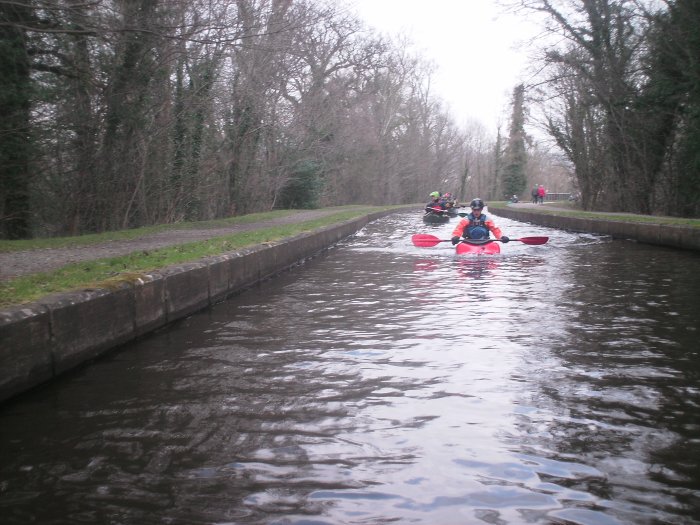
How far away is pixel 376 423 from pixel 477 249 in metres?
11.4

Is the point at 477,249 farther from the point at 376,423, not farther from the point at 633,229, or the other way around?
the point at 376,423

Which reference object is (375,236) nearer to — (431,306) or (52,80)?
(52,80)

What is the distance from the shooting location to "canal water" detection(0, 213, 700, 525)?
3.25 m

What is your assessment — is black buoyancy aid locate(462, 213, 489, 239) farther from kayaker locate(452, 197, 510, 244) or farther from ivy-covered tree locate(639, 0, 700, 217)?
ivy-covered tree locate(639, 0, 700, 217)

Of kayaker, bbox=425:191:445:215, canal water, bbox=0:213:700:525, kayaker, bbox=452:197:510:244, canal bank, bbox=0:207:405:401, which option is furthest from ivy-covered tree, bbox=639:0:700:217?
canal bank, bbox=0:207:405:401

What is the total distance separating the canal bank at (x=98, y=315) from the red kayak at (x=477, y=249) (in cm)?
618

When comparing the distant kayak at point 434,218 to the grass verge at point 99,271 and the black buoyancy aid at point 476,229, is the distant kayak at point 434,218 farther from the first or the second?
the grass verge at point 99,271

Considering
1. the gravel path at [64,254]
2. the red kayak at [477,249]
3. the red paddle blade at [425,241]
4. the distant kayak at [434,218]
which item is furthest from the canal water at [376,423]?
the distant kayak at [434,218]

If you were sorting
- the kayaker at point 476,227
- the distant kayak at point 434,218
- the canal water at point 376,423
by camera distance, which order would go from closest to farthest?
1. the canal water at point 376,423
2. the kayaker at point 476,227
3. the distant kayak at point 434,218

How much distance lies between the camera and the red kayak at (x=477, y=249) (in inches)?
597

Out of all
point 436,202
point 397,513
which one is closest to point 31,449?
point 397,513

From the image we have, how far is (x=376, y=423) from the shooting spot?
14.1ft

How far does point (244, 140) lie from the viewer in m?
25.2

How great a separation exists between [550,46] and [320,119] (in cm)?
1197
